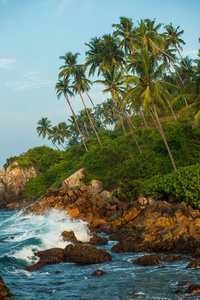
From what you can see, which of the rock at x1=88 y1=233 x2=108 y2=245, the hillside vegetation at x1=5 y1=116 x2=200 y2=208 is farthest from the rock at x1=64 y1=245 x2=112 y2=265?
the hillside vegetation at x1=5 y1=116 x2=200 y2=208

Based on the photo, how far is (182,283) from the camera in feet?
25.8

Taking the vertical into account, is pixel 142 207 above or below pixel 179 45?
below

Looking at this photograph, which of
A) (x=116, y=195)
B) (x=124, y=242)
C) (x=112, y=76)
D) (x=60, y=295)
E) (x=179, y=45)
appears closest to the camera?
(x=60, y=295)

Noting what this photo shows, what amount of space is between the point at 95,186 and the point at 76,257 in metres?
16.8

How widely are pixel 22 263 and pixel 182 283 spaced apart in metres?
7.21

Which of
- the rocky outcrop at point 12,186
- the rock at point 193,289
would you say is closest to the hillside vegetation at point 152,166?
the rock at point 193,289

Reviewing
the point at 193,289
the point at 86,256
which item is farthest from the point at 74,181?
the point at 193,289

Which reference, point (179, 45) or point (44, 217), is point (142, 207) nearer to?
point (44, 217)

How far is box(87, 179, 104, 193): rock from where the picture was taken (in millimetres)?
27938

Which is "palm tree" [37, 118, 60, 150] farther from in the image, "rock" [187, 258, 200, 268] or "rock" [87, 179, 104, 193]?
"rock" [187, 258, 200, 268]

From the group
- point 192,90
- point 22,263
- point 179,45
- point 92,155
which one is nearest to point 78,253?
point 22,263

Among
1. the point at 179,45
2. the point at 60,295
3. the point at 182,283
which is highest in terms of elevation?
the point at 179,45

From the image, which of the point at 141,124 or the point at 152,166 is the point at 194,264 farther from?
the point at 141,124

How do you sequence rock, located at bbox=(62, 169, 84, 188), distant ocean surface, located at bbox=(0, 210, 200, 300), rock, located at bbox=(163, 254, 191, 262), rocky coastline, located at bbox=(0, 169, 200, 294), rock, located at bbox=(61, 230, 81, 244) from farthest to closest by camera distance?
rock, located at bbox=(62, 169, 84, 188), rock, located at bbox=(61, 230, 81, 244), rocky coastline, located at bbox=(0, 169, 200, 294), rock, located at bbox=(163, 254, 191, 262), distant ocean surface, located at bbox=(0, 210, 200, 300)
